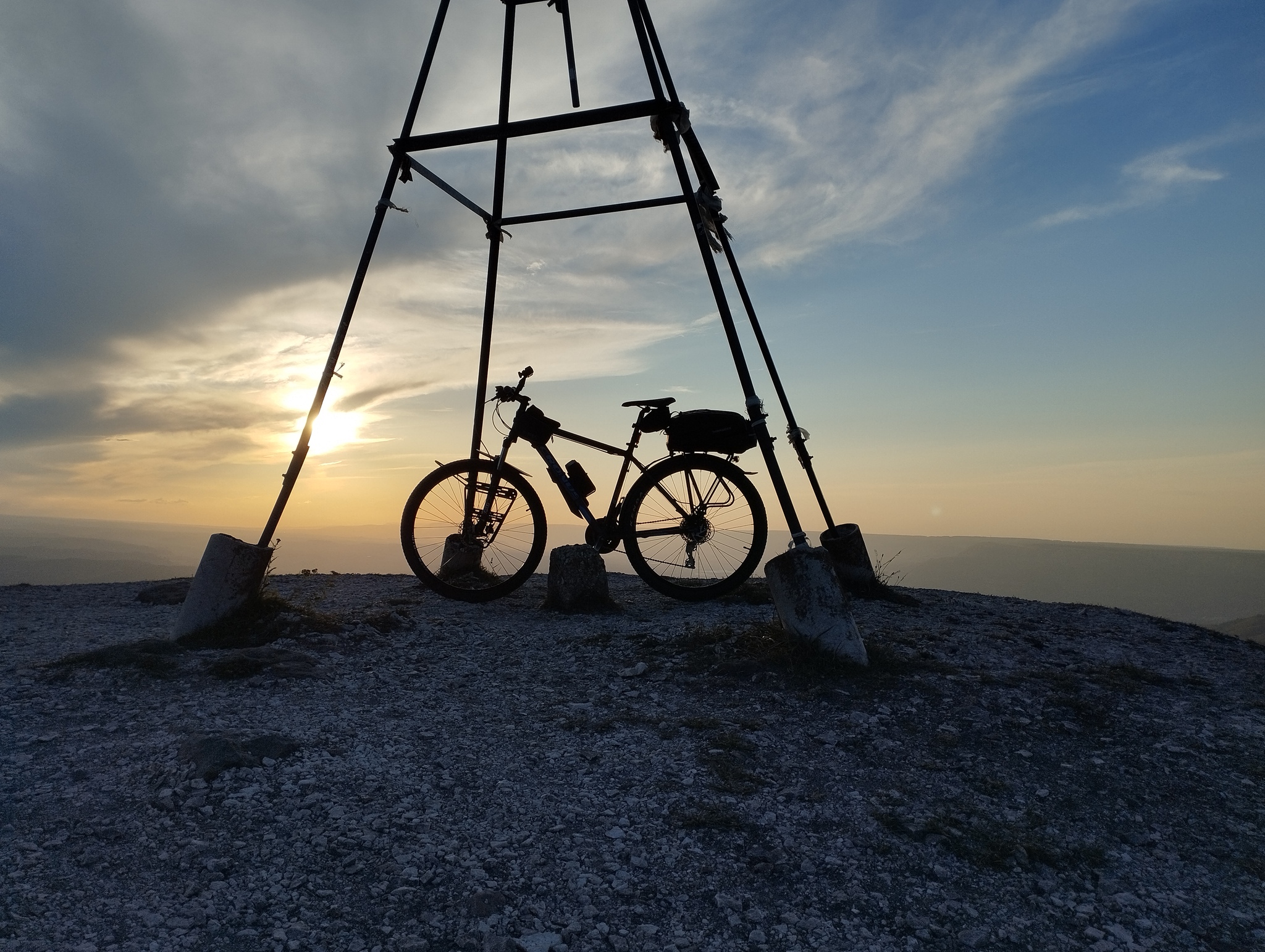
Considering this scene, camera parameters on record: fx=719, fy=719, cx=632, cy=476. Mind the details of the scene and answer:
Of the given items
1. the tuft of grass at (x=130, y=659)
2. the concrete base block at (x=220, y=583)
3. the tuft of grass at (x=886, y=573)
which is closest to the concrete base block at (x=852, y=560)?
the tuft of grass at (x=886, y=573)

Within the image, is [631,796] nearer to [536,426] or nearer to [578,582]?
[578,582]

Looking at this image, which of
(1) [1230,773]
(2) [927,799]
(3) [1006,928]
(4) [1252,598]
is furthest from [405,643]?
(4) [1252,598]

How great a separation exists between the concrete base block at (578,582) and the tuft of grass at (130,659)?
12.2ft

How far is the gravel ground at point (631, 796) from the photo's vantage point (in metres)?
3.17

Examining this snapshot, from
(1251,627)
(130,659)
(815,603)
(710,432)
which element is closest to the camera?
(815,603)

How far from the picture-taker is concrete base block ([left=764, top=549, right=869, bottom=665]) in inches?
233

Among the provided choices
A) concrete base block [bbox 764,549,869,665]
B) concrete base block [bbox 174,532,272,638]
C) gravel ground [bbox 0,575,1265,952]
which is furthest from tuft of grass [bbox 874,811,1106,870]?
concrete base block [bbox 174,532,272,638]

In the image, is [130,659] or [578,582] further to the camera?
[578,582]

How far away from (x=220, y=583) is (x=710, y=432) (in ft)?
16.7

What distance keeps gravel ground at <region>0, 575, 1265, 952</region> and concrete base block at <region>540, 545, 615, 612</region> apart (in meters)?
1.33

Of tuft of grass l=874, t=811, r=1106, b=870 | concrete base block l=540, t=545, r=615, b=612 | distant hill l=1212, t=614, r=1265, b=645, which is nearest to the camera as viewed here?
tuft of grass l=874, t=811, r=1106, b=870

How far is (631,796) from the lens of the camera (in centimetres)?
413

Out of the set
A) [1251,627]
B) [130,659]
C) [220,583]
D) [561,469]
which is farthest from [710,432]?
[1251,627]

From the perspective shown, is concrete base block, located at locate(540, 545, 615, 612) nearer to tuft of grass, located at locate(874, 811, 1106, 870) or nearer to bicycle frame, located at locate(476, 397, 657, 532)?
bicycle frame, located at locate(476, 397, 657, 532)
